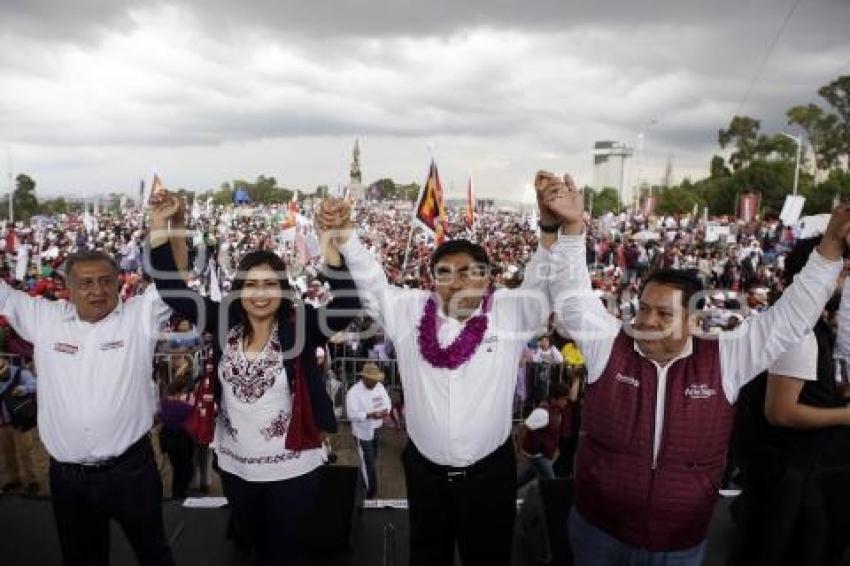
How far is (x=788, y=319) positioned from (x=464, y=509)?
1.20 metres

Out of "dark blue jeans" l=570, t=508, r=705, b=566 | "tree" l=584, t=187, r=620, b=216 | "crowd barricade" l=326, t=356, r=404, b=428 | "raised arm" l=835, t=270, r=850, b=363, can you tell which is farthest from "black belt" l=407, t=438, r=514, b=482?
"tree" l=584, t=187, r=620, b=216

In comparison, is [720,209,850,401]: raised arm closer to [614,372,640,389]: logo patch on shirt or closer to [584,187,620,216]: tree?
[614,372,640,389]: logo patch on shirt

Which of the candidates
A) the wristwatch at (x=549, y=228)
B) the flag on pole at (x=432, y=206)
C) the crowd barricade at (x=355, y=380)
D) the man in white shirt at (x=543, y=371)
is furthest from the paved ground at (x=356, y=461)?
the wristwatch at (x=549, y=228)

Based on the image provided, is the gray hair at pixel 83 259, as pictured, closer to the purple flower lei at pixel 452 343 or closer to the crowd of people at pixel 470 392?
the crowd of people at pixel 470 392

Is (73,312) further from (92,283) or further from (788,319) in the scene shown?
(788,319)

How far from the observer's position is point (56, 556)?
2.92 meters

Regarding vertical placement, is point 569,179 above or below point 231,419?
above

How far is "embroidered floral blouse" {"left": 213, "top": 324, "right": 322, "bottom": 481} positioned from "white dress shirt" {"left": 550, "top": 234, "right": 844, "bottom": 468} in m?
1.02

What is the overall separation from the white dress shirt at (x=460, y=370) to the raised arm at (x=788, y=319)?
0.60 m

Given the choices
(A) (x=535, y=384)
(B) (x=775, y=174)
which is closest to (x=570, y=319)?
(A) (x=535, y=384)

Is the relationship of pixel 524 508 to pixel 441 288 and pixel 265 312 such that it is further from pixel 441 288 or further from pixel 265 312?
pixel 265 312

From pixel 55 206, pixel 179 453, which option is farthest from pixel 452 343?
pixel 55 206

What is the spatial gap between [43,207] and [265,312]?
6065cm

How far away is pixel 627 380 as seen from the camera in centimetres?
185
